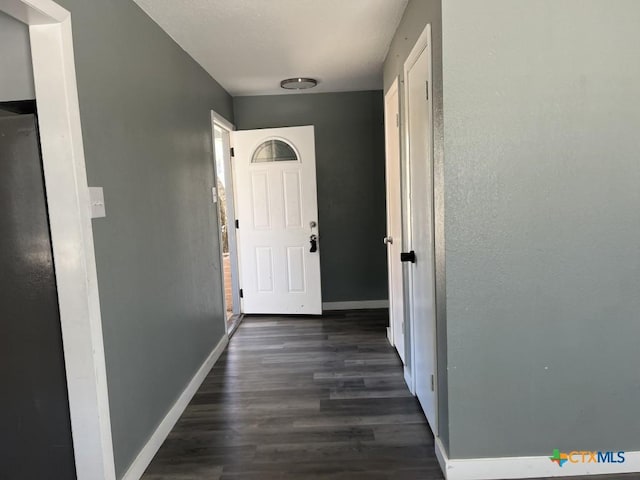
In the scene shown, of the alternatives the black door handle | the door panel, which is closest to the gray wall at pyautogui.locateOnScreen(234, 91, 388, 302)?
the black door handle

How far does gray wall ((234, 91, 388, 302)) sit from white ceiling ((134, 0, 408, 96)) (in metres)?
0.58

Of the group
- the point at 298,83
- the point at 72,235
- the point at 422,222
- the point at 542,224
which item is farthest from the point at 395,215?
the point at 72,235

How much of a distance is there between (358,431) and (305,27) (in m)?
2.45

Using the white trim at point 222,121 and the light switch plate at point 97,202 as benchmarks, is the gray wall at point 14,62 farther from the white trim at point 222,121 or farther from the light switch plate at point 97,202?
the white trim at point 222,121

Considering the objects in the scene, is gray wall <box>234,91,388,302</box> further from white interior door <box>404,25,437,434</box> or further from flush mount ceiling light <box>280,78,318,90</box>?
white interior door <box>404,25,437,434</box>

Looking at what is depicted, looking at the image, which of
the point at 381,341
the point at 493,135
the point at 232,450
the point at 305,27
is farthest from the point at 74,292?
the point at 381,341

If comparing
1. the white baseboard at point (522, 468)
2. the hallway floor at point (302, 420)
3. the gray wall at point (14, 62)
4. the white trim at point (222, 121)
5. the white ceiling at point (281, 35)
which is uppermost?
the white ceiling at point (281, 35)

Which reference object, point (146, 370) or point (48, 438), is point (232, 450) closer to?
point (146, 370)

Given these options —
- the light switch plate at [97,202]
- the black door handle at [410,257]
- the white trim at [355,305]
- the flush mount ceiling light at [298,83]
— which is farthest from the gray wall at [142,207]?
the white trim at [355,305]

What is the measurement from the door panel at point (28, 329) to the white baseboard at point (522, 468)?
1657 mm

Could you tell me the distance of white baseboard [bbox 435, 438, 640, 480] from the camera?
1804 mm

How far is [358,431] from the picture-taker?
2.24 meters

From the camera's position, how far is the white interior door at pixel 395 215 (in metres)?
2.93

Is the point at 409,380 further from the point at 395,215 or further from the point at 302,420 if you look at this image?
the point at 395,215
